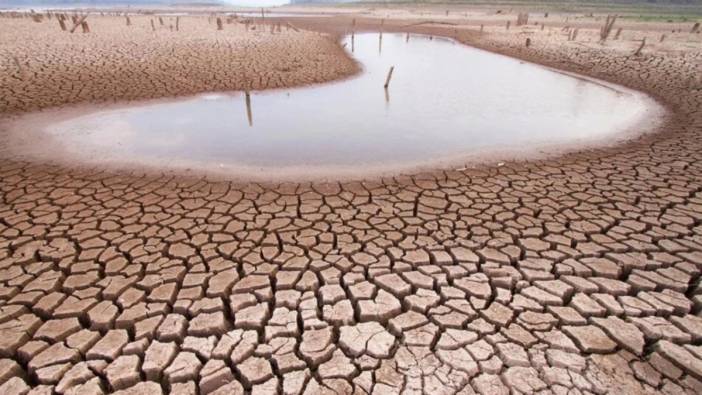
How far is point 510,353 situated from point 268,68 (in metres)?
12.0

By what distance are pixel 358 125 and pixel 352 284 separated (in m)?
5.29

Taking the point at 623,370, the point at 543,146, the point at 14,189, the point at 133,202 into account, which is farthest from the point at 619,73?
the point at 14,189

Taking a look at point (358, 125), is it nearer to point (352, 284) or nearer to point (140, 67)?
point (352, 284)

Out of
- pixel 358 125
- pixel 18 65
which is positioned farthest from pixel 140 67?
pixel 358 125

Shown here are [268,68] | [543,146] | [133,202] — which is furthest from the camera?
[268,68]

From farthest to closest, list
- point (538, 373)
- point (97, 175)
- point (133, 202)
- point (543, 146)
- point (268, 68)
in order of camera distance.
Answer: point (268, 68), point (543, 146), point (97, 175), point (133, 202), point (538, 373)

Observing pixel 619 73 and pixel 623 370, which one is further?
pixel 619 73

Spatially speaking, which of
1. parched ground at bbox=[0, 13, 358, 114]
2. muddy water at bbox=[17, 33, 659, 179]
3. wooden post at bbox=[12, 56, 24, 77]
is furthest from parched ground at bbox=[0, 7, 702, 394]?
wooden post at bbox=[12, 56, 24, 77]

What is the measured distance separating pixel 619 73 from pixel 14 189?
16.6 m

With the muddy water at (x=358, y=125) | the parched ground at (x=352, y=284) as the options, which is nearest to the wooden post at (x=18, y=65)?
the muddy water at (x=358, y=125)

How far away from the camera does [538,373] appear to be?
2426mm

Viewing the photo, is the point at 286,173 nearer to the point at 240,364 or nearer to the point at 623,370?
the point at 240,364

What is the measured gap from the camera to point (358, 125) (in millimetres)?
7980

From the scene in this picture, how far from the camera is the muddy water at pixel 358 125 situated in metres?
6.27
